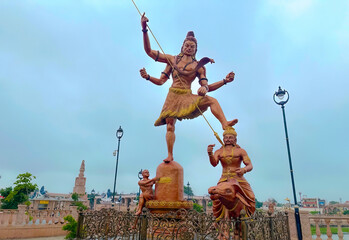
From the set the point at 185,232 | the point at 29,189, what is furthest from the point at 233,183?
the point at 29,189

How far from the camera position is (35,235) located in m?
11.8

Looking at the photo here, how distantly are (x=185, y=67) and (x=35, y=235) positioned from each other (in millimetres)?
11655

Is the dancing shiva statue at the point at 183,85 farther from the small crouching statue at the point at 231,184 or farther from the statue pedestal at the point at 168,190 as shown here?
the small crouching statue at the point at 231,184

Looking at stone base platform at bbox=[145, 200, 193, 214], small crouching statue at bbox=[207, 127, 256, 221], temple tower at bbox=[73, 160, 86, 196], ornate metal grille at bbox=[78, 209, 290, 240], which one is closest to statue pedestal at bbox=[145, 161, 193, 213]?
stone base platform at bbox=[145, 200, 193, 214]

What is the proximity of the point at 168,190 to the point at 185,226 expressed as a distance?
179 cm

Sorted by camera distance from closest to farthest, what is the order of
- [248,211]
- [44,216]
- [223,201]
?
[223,201] → [248,211] → [44,216]

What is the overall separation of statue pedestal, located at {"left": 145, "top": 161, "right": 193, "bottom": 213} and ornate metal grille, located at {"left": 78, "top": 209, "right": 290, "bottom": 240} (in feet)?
3.13

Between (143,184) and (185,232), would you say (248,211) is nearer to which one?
(185,232)

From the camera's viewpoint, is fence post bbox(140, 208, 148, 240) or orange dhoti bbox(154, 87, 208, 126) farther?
orange dhoti bbox(154, 87, 208, 126)

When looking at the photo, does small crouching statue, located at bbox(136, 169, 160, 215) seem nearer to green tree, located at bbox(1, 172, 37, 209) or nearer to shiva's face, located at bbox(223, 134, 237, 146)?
shiva's face, located at bbox(223, 134, 237, 146)

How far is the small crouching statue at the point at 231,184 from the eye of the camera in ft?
13.1

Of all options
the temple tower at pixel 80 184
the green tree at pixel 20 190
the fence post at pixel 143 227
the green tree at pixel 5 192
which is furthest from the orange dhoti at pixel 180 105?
the temple tower at pixel 80 184

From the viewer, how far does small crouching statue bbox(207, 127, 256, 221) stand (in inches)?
157

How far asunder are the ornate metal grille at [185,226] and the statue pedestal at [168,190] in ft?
3.13
